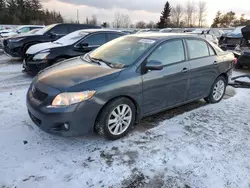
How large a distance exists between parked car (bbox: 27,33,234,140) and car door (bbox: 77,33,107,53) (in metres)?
2.34

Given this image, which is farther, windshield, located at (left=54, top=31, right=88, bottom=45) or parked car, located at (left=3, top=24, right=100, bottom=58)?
parked car, located at (left=3, top=24, right=100, bottom=58)

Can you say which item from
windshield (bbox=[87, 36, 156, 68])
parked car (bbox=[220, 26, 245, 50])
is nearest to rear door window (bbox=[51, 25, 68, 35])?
windshield (bbox=[87, 36, 156, 68])

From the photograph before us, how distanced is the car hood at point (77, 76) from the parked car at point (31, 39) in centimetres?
572

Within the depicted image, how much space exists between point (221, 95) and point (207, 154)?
2446 mm

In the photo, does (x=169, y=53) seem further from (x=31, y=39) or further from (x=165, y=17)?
(x=165, y=17)

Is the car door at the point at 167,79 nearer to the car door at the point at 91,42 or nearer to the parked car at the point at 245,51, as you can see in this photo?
the car door at the point at 91,42

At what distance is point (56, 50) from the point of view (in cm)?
625

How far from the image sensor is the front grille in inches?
117

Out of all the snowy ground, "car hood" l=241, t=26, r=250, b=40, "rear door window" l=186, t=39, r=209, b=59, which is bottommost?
the snowy ground

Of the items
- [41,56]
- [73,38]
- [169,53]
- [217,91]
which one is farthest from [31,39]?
[217,91]

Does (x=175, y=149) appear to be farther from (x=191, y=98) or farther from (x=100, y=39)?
(x=100, y=39)

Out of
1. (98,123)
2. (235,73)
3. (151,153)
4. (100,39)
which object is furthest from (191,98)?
(235,73)

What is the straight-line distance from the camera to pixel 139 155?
9.73 ft

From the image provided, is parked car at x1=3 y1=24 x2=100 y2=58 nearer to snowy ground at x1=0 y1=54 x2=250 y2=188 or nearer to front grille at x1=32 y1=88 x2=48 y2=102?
snowy ground at x1=0 y1=54 x2=250 y2=188
